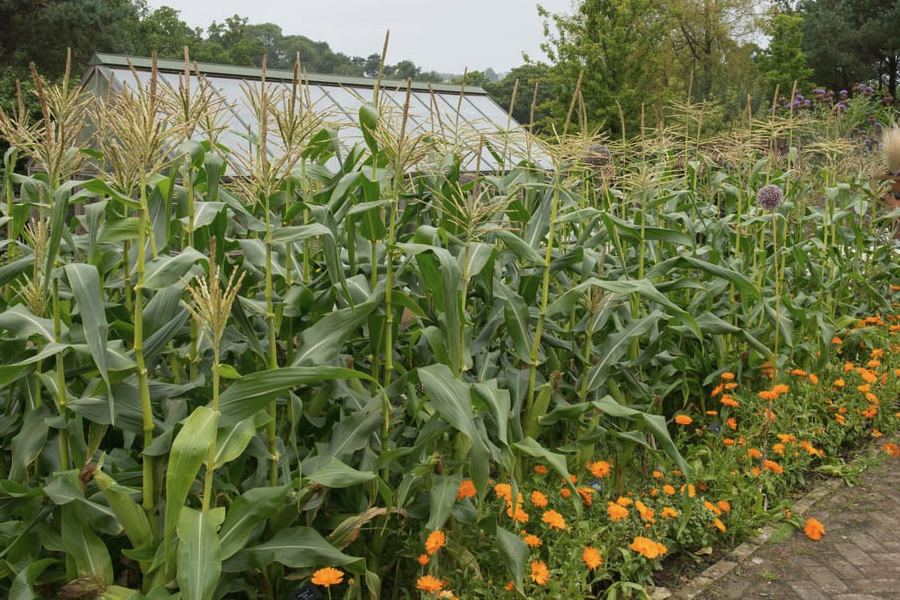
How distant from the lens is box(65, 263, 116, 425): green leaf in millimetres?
1868

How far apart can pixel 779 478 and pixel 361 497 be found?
2055mm

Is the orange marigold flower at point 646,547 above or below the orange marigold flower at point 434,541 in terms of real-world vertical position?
below

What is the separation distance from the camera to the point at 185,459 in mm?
1737

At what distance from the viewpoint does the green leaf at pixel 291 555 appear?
206cm

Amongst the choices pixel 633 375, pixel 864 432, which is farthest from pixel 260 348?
pixel 864 432

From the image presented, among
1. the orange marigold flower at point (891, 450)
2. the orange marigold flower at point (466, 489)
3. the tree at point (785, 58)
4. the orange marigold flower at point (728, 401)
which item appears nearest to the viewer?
the orange marigold flower at point (466, 489)

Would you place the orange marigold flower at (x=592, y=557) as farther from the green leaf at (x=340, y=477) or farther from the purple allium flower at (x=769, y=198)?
the purple allium flower at (x=769, y=198)

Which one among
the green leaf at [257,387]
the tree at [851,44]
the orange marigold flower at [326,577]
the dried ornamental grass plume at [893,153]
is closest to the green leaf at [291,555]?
the orange marigold flower at [326,577]

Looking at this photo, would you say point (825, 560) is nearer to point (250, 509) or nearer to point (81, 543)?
point (250, 509)

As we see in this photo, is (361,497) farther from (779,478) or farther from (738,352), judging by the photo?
(738,352)

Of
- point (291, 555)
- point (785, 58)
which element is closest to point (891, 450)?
point (291, 555)

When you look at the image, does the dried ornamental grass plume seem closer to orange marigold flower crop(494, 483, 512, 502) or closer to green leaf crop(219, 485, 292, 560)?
orange marigold flower crop(494, 483, 512, 502)

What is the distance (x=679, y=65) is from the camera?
28.0 metres

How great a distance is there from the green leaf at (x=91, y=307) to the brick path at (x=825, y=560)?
6.75 ft
